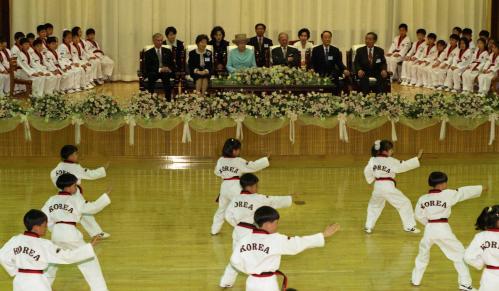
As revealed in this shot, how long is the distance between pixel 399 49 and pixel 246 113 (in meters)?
8.87

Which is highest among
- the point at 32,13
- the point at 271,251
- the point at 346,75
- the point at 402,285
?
the point at 32,13

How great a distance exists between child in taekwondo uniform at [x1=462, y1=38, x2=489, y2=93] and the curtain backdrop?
152 inches

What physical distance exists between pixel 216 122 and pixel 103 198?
6.08m

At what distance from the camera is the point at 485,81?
20.2 m

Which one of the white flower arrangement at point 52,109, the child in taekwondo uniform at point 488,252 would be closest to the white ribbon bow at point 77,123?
the white flower arrangement at point 52,109

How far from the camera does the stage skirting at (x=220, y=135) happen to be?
15320 mm

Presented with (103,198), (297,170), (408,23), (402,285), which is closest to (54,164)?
(297,170)

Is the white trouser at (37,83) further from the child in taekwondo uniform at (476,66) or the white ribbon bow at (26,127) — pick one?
the child in taekwondo uniform at (476,66)

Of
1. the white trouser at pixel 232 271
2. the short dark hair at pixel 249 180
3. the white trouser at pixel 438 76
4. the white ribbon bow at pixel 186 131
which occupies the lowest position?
the white trouser at pixel 232 271

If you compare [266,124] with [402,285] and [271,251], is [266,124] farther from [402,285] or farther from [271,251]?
[271,251]

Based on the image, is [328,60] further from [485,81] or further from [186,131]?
[186,131]

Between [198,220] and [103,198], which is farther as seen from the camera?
[198,220]

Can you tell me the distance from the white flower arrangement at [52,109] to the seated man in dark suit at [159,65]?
11.8ft

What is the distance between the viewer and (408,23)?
24672 mm
